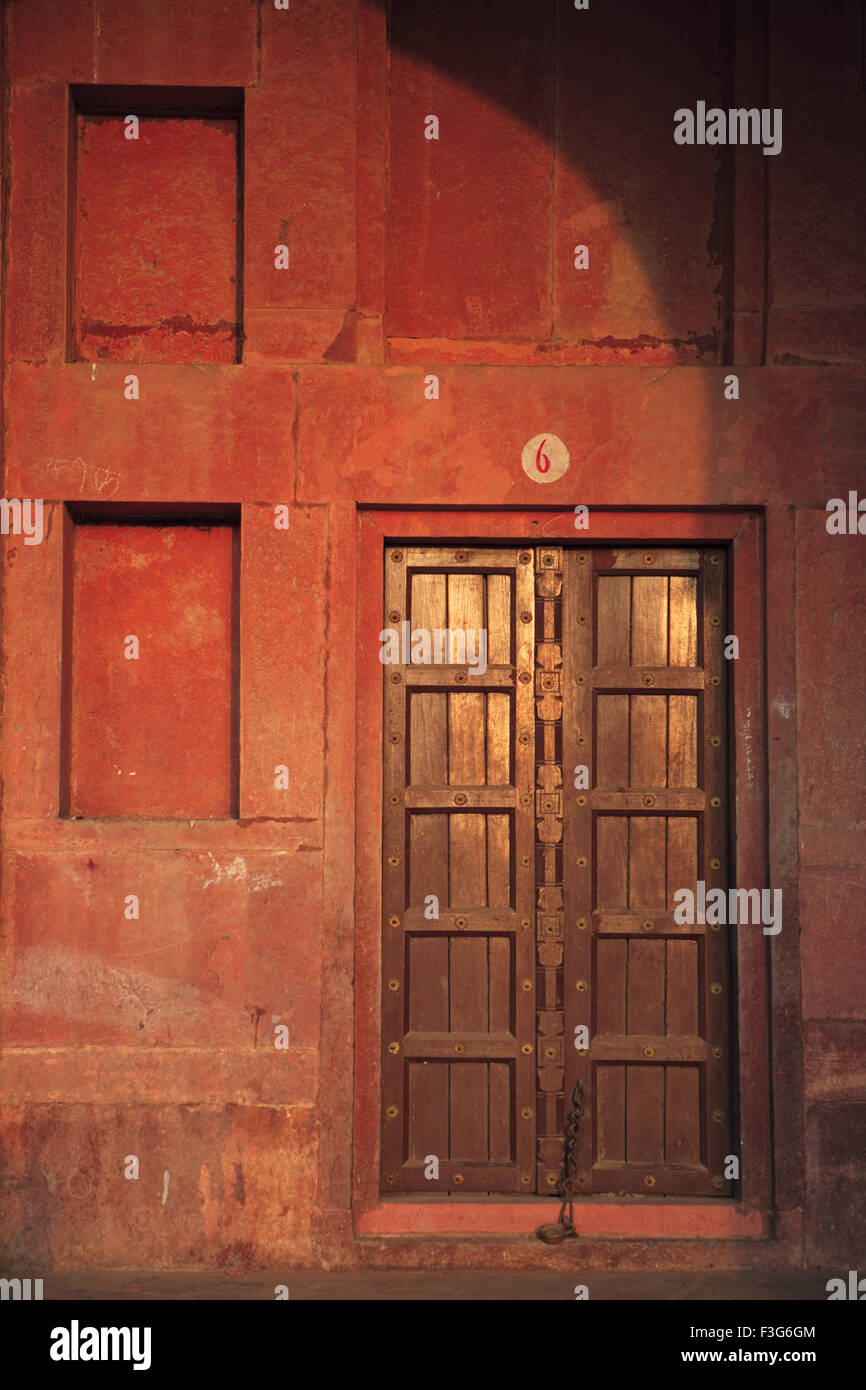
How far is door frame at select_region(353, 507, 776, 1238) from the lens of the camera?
4.99 metres

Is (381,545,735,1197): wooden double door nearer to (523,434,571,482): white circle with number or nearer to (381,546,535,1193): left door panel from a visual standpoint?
(381,546,535,1193): left door panel

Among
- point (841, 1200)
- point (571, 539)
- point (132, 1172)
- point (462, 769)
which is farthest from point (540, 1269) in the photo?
point (571, 539)

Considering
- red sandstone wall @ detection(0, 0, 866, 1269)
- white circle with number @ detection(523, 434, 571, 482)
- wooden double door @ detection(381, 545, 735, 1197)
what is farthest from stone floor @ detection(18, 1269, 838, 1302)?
white circle with number @ detection(523, 434, 571, 482)

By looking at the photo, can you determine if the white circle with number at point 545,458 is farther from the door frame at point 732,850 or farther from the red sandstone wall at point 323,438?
the door frame at point 732,850

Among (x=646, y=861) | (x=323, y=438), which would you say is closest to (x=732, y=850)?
(x=646, y=861)

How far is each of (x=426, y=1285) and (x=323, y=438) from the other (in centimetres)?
344

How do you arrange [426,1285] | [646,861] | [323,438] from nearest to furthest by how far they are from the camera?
1. [426,1285]
2. [323,438]
3. [646,861]

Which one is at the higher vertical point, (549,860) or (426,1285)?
(549,860)

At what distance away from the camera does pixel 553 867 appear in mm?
5184

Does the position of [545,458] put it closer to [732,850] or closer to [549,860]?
[549,860]

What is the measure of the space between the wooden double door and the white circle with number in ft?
1.06

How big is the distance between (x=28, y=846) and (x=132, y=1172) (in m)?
1.38

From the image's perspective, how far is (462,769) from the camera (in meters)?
5.22

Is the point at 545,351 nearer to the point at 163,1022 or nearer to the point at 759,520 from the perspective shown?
the point at 759,520
